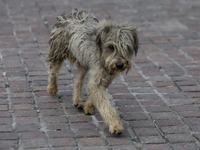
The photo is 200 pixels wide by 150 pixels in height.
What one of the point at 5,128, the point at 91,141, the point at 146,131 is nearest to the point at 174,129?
the point at 146,131

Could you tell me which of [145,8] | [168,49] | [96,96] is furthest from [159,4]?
[96,96]

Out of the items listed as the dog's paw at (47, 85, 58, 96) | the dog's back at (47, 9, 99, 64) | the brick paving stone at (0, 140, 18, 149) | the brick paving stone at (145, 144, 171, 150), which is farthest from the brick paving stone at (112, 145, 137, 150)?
the dog's paw at (47, 85, 58, 96)

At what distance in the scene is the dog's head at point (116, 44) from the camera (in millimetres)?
4734

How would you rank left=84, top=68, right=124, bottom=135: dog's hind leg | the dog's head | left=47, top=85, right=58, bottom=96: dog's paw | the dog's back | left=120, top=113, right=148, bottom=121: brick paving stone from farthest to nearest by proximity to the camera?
1. left=47, top=85, right=58, bottom=96: dog's paw
2. the dog's back
3. left=120, top=113, right=148, bottom=121: brick paving stone
4. left=84, top=68, right=124, bottom=135: dog's hind leg
5. the dog's head

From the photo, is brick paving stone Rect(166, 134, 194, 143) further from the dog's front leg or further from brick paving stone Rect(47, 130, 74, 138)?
brick paving stone Rect(47, 130, 74, 138)

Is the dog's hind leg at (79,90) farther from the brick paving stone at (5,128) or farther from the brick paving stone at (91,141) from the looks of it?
the brick paving stone at (5,128)

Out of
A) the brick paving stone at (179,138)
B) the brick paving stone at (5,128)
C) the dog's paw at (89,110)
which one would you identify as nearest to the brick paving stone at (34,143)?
the brick paving stone at (5,128)

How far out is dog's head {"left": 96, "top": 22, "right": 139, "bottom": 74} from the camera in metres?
4.73

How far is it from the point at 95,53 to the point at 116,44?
54 cm

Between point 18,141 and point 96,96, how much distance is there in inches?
47.6

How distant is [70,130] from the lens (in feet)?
16.1

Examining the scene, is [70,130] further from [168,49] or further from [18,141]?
[168,49]

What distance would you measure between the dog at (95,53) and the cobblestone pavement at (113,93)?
0.77 feet

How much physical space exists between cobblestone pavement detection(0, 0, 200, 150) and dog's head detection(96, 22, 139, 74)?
35.9 inches
